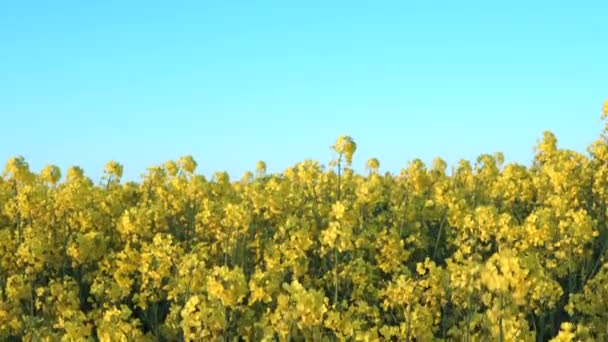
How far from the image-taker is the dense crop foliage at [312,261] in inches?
217

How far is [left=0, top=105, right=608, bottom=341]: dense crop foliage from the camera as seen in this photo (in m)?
5.52

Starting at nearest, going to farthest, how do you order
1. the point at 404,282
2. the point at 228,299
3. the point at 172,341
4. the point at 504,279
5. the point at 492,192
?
1. the point at 504,279
2. the point at 228,299
3. the point at 404,282
4. the point at 172,341
5. the point at 492,192

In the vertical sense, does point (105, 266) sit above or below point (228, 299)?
above

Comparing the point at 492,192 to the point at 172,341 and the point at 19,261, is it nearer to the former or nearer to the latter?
the point at 172,341

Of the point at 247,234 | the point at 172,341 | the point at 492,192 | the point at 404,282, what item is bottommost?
the point at 172,341

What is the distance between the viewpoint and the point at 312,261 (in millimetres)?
9062

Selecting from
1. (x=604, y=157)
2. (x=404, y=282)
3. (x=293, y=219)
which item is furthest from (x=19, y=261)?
(x=604, y=157)

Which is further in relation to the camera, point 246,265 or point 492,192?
point 492,192

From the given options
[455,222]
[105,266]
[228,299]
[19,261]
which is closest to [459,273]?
[228,299]

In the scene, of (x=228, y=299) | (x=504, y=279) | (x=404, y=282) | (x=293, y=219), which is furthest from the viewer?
(x=293, y=219)

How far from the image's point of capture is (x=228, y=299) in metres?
5.36

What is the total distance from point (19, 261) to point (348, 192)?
20.0 feet

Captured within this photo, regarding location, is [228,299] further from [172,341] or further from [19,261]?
[19,261]

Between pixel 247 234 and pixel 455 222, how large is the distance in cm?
267
